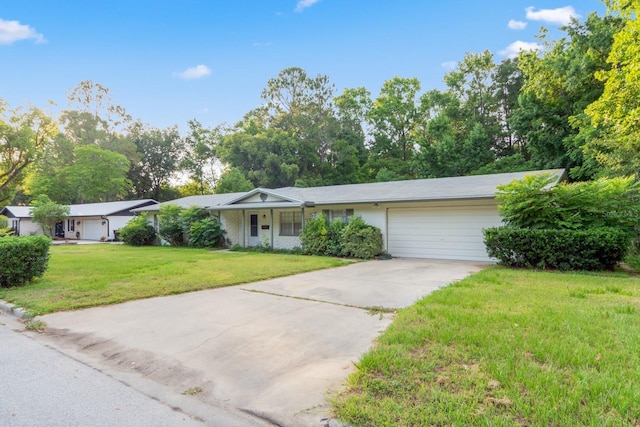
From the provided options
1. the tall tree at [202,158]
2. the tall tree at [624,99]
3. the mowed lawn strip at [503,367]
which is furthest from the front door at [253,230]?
the tall tree at [202,158]

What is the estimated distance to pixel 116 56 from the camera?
15984mm

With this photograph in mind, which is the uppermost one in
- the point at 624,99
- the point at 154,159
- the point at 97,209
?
the point at 154,159

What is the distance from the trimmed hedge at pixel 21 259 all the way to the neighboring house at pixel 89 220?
20.1 m

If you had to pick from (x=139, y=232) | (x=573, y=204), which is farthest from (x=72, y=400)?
(x=139, y=232)

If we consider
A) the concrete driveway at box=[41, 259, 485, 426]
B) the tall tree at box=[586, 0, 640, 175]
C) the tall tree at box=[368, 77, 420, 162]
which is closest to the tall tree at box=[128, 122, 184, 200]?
the tall tree at box=[368, 77, 420, 162]

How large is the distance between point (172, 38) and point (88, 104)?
35336mm

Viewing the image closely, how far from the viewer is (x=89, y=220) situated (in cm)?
2872

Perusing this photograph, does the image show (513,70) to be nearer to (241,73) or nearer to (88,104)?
(241,73)

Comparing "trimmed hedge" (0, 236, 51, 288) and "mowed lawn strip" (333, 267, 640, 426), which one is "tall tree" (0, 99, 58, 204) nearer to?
"trimmed hedge" (0, 236, 51, 288)

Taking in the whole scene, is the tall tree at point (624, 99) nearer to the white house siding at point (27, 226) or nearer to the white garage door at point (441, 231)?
the white garage door at point (441, 231)

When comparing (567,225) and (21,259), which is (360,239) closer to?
(567,225)

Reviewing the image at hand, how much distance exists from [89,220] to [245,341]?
30.7 m

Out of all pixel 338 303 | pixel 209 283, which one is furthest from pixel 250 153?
pixel 338 303

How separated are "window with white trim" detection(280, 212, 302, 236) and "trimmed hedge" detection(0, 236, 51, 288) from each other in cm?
945
